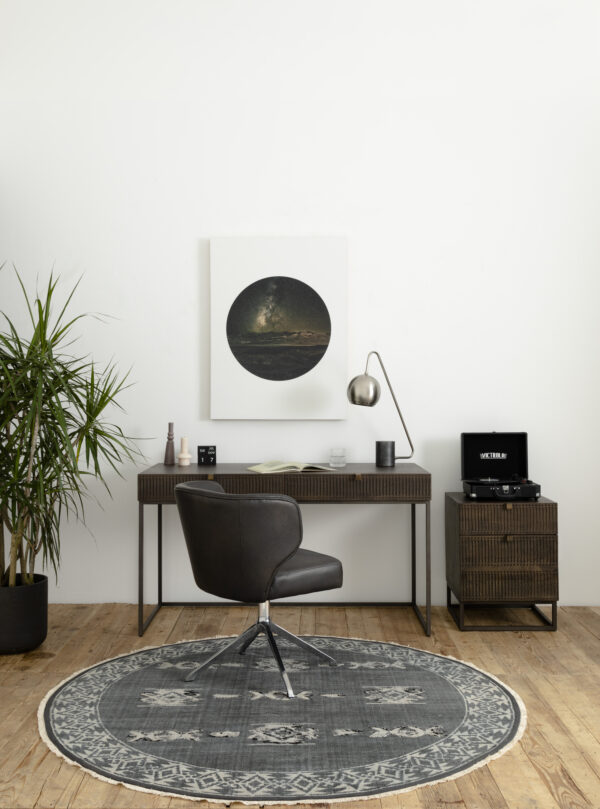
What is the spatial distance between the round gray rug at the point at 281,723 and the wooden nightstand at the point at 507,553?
53 cm

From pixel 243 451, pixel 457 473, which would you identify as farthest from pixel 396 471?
pixel 243 451

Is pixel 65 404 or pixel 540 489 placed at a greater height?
pixel 65 404

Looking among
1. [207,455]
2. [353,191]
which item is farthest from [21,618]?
[353,191]

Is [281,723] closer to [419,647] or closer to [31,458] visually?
[419,647]

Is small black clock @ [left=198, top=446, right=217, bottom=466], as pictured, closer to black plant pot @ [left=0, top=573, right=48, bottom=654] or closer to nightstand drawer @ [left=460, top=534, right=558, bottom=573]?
black plant pot @ [left=0, top=573, right=48, bottom=654]

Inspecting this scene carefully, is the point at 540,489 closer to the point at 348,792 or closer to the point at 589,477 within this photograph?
Answer: the point at 589,477

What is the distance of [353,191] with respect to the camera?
Result: 4496 mm

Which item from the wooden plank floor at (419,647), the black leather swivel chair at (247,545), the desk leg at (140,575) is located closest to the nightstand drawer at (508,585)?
the wooden plank floor at (419,647)

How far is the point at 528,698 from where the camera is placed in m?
3.12

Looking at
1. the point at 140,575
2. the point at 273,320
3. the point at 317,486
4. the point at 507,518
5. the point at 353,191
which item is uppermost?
the point at 353,191

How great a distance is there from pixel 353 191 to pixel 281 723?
9.57 ft

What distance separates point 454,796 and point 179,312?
2.98 m

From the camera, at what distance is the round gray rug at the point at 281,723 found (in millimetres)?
2471

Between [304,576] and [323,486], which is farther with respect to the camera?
[323,486]
